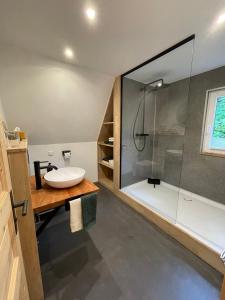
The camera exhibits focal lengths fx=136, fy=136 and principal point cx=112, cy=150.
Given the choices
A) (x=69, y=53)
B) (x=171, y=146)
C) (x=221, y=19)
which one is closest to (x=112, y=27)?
(x=69, y=53)

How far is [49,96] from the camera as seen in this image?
1953mm

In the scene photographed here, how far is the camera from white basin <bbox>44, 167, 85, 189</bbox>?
4.07 feet

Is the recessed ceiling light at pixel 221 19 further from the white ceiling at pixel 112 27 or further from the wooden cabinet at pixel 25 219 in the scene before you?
the wooden cabinet at pixel 25 219

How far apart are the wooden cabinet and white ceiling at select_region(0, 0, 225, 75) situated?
1055mm

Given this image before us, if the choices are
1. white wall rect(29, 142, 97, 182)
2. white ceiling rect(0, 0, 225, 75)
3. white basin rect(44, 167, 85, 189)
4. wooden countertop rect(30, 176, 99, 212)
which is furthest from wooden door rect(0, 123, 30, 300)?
white wall rect(29, 142, 97, 182)

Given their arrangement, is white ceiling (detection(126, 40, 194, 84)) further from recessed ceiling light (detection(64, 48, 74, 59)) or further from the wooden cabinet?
the wooden cabinet

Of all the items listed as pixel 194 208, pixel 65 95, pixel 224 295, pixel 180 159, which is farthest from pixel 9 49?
pixel 194 208

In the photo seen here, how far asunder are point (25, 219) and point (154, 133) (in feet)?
8.95

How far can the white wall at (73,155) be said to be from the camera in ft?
8.07

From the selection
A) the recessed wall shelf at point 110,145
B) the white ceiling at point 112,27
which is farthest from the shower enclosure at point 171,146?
the white ceiling at point 112,27

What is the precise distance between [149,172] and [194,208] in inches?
45.2

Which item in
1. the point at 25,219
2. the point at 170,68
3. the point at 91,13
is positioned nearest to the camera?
the point at 25,219

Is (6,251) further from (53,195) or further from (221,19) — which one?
(221,19)

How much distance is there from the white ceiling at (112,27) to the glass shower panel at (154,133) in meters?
0.64
